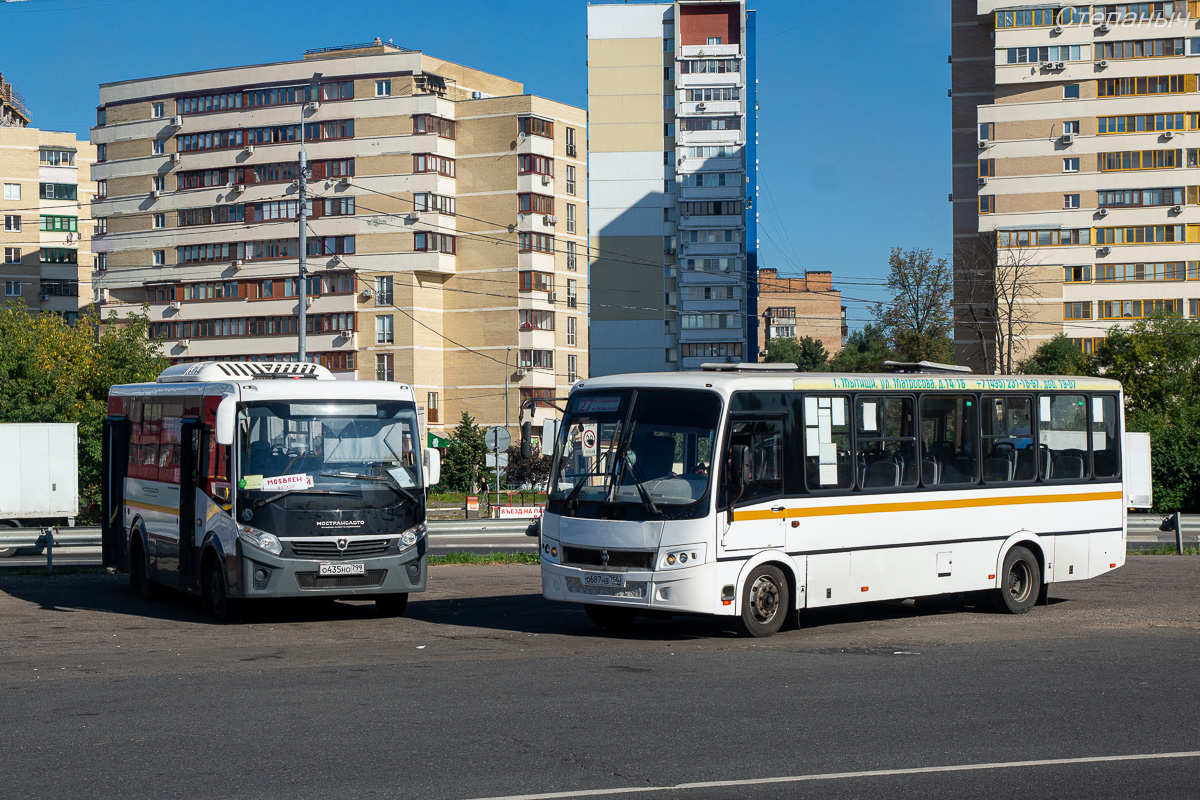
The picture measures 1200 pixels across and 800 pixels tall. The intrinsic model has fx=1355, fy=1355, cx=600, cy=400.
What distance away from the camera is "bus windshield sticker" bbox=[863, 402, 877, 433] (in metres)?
15.0

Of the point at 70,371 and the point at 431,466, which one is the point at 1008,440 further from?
the point at 70,371

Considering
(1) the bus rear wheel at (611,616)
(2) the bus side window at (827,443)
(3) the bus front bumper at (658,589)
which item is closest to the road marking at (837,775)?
(3) the bus front bumper at (658,589)

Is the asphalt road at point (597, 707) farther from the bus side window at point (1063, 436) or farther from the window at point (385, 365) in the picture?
the window at point (385, 365)

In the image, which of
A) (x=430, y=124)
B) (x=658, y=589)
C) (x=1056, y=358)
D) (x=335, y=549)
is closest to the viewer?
(x=658, y=589)

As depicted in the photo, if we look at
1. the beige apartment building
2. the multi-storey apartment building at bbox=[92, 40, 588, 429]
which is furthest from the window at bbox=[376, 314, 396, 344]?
the beige apartment building

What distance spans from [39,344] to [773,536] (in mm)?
52794

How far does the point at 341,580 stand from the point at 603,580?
11.2 feet

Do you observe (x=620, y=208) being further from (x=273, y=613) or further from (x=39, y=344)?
(x=273, y=613)

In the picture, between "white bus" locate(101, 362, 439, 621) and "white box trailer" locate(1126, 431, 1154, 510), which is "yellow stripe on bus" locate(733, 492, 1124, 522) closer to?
"white bus" locate(101, 362, 439, 621)

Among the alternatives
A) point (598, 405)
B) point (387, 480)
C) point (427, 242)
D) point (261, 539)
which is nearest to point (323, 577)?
point (261, 539)

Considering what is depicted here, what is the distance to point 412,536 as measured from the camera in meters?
15.8

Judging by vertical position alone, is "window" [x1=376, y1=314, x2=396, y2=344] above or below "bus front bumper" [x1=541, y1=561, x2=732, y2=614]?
above

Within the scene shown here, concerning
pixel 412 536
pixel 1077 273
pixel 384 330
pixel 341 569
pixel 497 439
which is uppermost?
pixel 1077 273

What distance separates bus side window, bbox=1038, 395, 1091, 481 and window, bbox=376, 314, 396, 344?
73747 mm
